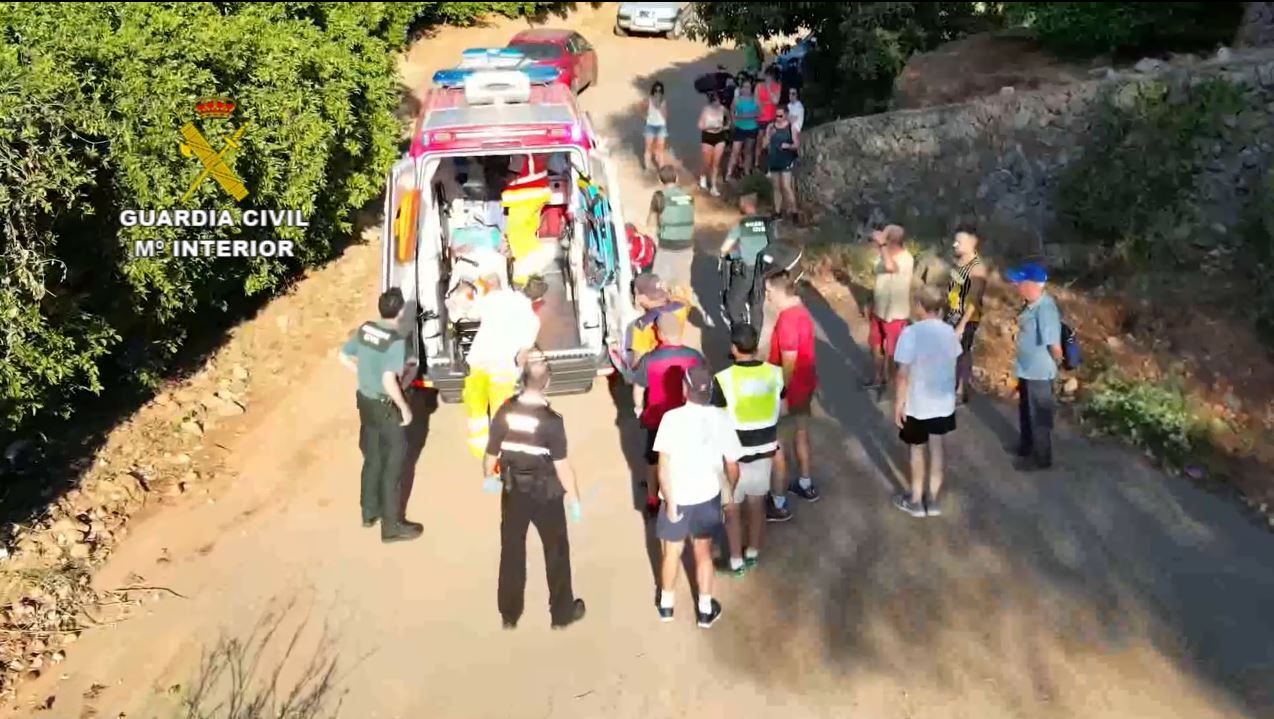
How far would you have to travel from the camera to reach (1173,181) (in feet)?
29.7

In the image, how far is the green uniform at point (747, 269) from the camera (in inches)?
332

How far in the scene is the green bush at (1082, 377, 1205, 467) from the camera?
7.19 metres

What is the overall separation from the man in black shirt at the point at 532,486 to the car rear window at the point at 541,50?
1420 centimetres

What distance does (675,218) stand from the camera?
9469 millimetres

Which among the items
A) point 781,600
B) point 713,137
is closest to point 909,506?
point 781,600

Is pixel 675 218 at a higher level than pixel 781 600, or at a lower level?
higher

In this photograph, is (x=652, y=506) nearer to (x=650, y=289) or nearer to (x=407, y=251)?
(x=650, y=289)

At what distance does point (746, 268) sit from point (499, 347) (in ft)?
8.72

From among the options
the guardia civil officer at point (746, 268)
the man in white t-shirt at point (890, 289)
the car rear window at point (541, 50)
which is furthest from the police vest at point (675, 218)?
the car rear window at point (541, 50)

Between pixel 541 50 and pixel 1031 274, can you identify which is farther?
pixel 541 50

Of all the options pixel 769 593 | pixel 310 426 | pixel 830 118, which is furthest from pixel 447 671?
pixel 830 118

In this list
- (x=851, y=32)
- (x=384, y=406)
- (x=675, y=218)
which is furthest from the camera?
(x=851, y=32)

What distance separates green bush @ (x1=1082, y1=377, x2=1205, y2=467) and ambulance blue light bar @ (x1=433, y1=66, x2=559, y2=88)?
532cm

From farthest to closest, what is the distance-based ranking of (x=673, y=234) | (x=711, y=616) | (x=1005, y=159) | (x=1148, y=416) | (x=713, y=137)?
1. (x=713, y=137)
2. (x=1005, y=159)
3. (x=673, y=234)
4. (x=1148, y=416)
5. (x=711, y=616)
